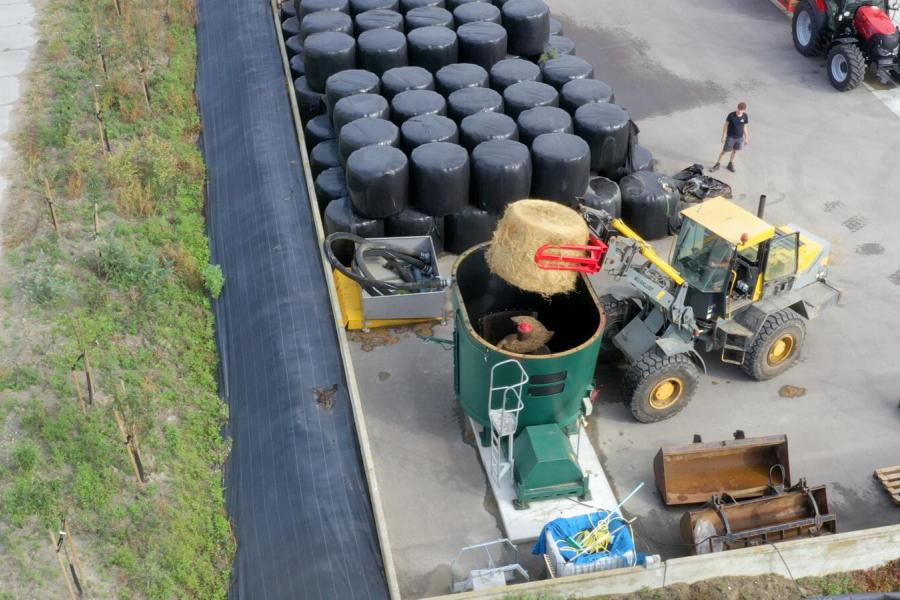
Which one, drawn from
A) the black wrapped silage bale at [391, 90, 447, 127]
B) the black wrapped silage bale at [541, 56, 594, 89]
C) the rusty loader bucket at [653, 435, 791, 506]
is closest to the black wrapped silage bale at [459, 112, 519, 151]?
the black wrapped silage bale at [391, 90, 447, 127]

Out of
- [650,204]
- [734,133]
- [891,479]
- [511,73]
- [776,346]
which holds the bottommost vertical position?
[891,479]

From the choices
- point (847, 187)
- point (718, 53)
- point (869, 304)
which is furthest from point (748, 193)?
point (718, 53)

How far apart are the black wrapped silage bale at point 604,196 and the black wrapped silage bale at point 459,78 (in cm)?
239

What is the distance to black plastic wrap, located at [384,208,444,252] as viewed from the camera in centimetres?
1266

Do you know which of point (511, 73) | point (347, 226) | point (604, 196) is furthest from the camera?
point (511, 73)

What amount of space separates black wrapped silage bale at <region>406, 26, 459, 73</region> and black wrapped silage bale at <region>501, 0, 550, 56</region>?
1.08 metres

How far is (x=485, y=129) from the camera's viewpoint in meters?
13.0

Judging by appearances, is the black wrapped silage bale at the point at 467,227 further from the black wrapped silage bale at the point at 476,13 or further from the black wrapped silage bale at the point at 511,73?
the black wrapped silage bale at the point at 476,13

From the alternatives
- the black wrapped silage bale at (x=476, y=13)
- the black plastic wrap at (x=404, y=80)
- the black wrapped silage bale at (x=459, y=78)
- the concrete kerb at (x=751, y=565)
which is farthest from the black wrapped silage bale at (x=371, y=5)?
the concrete kerb at (x=751, y=565)

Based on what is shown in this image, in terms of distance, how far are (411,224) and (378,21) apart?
15.0 feet

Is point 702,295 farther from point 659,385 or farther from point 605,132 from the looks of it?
point 605,132

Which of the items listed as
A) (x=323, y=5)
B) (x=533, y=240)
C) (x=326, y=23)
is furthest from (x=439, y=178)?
(x=323, y=5)

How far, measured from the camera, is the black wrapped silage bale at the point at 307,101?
49.7ft

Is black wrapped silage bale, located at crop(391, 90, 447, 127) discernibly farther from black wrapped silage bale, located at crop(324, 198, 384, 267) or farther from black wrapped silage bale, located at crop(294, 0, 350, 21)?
black wrapped silage bale, located at crop(294, 0, 350, 21)
